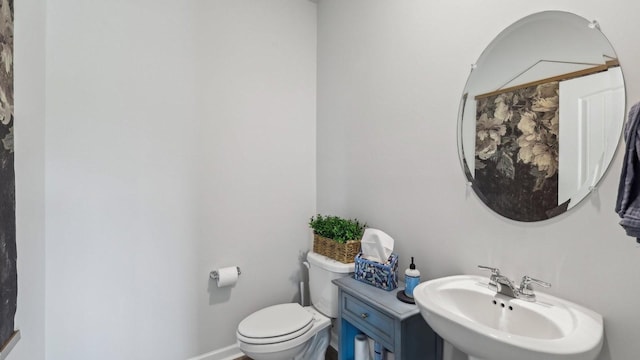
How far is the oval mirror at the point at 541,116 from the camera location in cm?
100

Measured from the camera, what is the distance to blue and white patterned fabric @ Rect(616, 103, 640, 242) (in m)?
0.75

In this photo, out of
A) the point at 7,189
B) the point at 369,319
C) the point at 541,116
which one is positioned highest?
the point at 541,116

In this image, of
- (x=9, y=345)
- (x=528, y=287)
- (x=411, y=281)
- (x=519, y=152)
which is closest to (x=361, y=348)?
(x=411, y=281)

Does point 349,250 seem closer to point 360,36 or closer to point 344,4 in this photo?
point 360,36

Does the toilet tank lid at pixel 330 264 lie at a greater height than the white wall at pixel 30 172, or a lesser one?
lesser

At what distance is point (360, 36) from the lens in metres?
1.95

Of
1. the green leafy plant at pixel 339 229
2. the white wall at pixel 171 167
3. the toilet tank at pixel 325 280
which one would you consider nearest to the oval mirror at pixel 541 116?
the green leafy plant at pixel 339 229

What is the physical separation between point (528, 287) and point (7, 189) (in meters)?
1.96

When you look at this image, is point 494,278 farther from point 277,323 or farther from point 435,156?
point 277,323

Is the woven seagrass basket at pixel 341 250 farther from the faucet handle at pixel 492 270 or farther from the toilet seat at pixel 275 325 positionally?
the faucet handle at pixel 492 270

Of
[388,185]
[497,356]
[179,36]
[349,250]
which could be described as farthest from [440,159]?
[179,36]

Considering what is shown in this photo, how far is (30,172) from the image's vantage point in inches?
Result: 52.1

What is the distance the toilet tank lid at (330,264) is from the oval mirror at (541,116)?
831mm

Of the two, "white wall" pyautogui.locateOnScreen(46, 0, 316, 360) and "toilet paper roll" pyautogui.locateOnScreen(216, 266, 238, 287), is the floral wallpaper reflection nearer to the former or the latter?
"white wall" pyautogui.locateOnScreen(46, 0, 316, 360)
